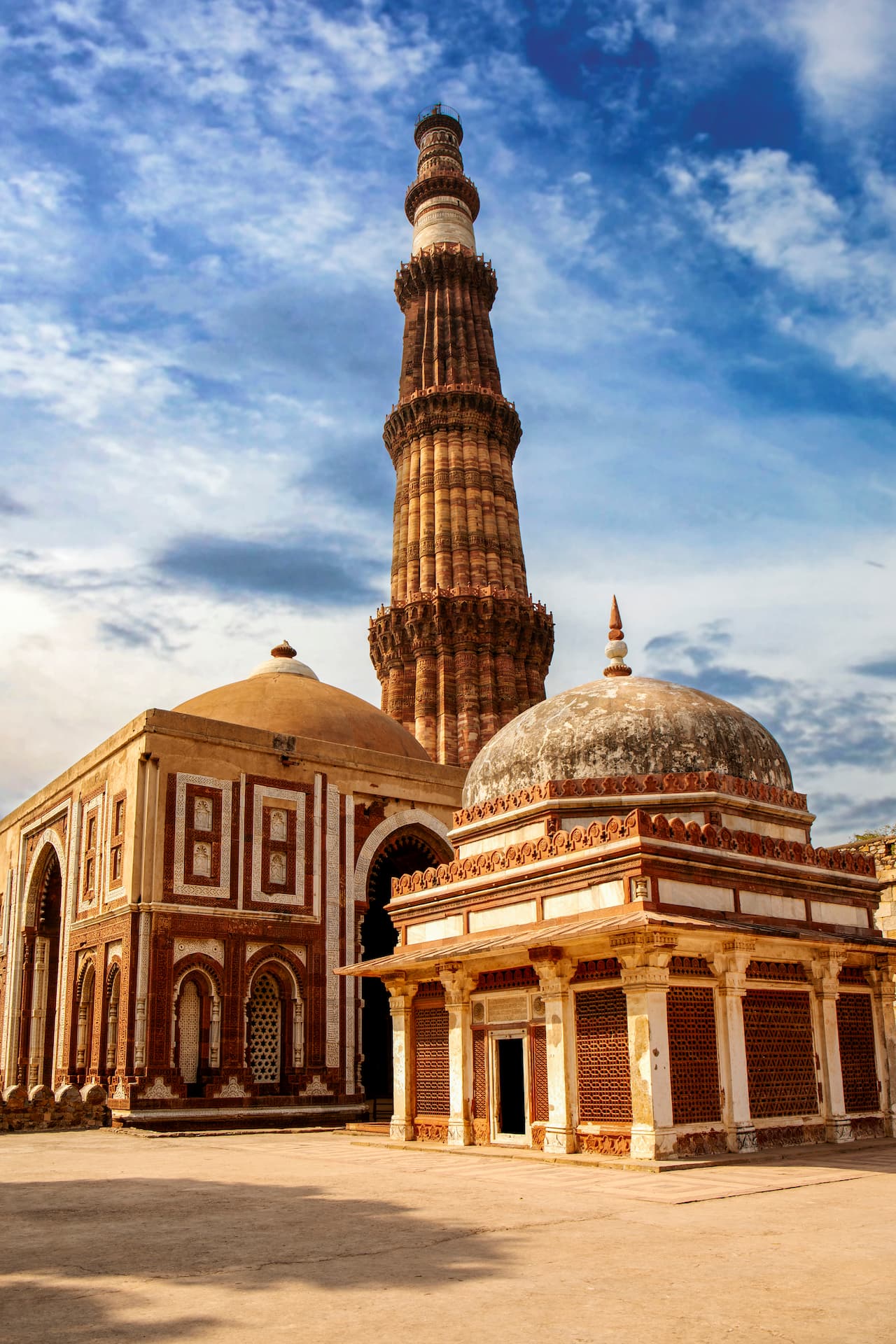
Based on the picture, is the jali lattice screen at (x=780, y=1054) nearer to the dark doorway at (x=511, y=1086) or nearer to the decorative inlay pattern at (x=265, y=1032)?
the dark doorway at (x=511, y=1086)

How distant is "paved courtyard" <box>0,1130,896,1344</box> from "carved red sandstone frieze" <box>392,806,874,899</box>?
11.8 ft

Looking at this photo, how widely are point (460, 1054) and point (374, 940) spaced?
36.9 ft

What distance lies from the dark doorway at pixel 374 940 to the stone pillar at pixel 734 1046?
38.8 ft

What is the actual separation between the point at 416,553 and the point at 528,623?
172 inches

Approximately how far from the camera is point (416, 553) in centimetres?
3716

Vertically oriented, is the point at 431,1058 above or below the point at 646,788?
below

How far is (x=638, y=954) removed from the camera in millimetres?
12336

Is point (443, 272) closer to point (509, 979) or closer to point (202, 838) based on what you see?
point (202, 838)

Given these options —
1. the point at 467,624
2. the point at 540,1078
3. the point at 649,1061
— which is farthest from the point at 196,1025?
the point at 467,624

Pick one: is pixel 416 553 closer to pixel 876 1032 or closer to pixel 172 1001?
pixel 172 1001

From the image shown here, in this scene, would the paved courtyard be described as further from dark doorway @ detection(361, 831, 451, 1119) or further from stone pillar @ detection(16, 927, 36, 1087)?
stone pillar @ detection(16, 927, 36, 1087)

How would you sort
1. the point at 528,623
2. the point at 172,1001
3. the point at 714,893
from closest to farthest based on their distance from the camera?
1. the point at 714,893
2. the point at 172,1001
3. the point at 528,623

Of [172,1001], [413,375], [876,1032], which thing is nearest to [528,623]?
[413,375]

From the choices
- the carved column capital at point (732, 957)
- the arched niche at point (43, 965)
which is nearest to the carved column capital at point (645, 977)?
the carved column capital at point (732, 957)
